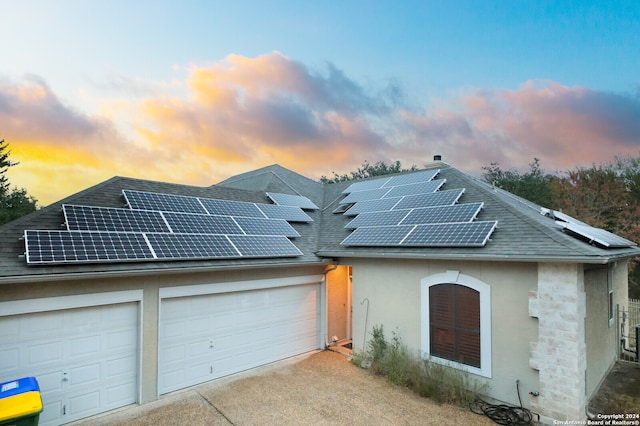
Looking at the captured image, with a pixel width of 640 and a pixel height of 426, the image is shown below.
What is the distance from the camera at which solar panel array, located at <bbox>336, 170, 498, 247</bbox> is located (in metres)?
8.39

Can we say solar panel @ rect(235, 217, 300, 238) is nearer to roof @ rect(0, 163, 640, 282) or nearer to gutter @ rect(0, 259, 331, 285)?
roof @ rect(0, 163, 640, 282)

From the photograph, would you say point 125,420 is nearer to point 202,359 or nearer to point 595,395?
point 202,359

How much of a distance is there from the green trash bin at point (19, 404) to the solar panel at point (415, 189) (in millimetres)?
11069

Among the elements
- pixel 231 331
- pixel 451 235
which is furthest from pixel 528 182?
pixel 231 331

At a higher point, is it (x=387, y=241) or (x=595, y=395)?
(x=387, y=241)

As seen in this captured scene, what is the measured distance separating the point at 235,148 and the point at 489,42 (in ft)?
41.1

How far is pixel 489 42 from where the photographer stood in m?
13.1

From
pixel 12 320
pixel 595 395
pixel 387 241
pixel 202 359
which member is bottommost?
pixel 595 395

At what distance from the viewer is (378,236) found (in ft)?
32.9

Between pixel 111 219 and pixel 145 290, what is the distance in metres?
2.21

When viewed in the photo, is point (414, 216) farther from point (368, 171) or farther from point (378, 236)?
point (368, 171)

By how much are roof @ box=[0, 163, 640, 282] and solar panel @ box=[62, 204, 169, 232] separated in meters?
0.28

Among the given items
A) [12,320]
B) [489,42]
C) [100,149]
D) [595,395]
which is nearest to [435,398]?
[595,395]

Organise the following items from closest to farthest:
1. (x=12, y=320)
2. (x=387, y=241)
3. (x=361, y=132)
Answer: (x=12, y=320) → (x=387, y=241) → (x=361, y=132)
